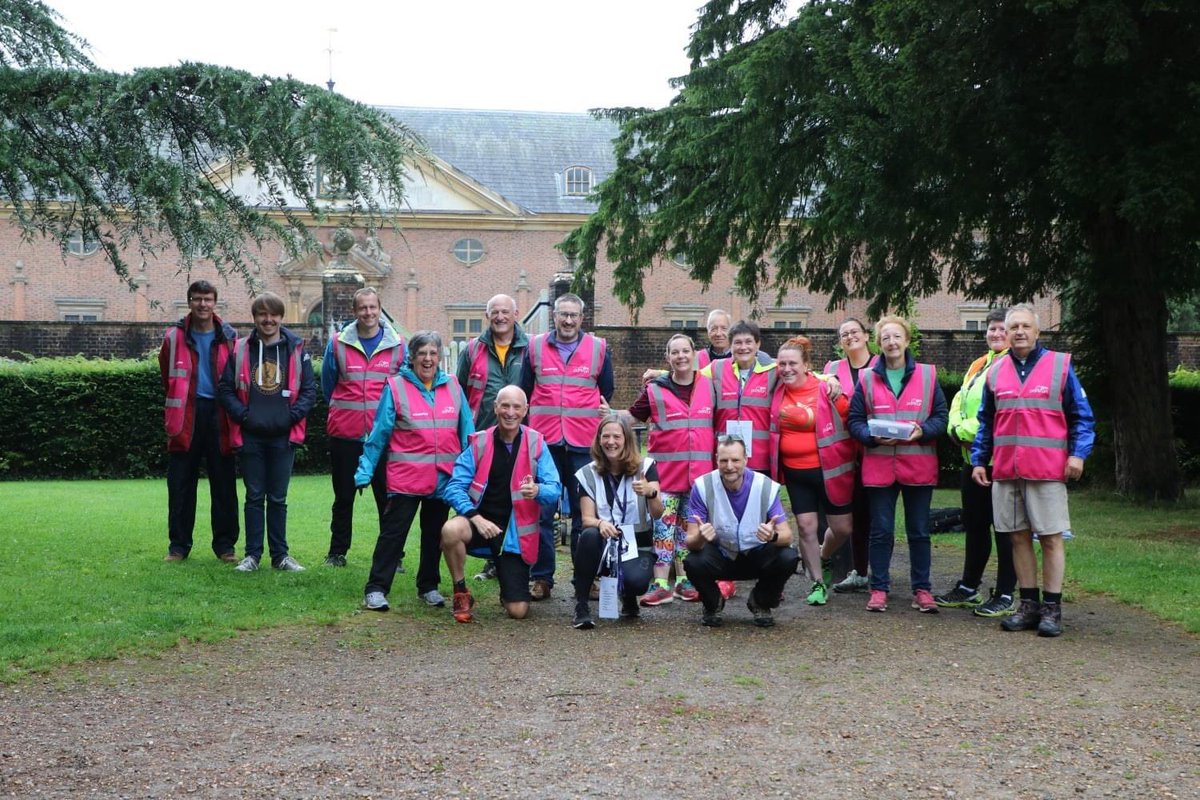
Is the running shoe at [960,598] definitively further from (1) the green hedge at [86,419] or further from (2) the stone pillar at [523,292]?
(2) the stone pillar at [523,292]

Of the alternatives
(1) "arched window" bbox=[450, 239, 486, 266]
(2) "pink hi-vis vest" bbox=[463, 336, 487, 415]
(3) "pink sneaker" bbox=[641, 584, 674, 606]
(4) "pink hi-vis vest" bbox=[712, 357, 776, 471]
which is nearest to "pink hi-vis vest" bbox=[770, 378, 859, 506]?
(4) "pink hi-vis vest" bbox=[712, 357, 776, 471]

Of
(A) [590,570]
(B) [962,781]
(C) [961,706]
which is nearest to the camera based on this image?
(B) [962,781]

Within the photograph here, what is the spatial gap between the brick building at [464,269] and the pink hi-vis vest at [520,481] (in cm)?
3092

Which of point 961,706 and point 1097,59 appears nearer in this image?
point 961,706

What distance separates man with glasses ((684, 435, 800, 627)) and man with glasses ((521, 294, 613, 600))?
132 cm

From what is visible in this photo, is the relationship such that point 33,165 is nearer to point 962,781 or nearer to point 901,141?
point 962,781

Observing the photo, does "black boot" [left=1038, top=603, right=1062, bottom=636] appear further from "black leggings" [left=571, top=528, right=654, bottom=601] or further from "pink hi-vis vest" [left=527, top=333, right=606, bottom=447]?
"pink hi-vis vest" [left=527, top=333, right=606, bottom=447]

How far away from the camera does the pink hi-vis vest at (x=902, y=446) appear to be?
8266mm

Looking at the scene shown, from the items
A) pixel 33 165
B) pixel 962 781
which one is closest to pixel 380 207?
pixel 33 165

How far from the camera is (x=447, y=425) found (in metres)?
8.22

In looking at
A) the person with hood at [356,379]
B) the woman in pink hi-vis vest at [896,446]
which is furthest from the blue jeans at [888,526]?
the person with hood at [356,379]

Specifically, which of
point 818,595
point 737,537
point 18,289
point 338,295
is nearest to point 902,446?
point 818,595

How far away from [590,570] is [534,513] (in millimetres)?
545

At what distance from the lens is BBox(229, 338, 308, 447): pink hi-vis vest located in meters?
8.88
